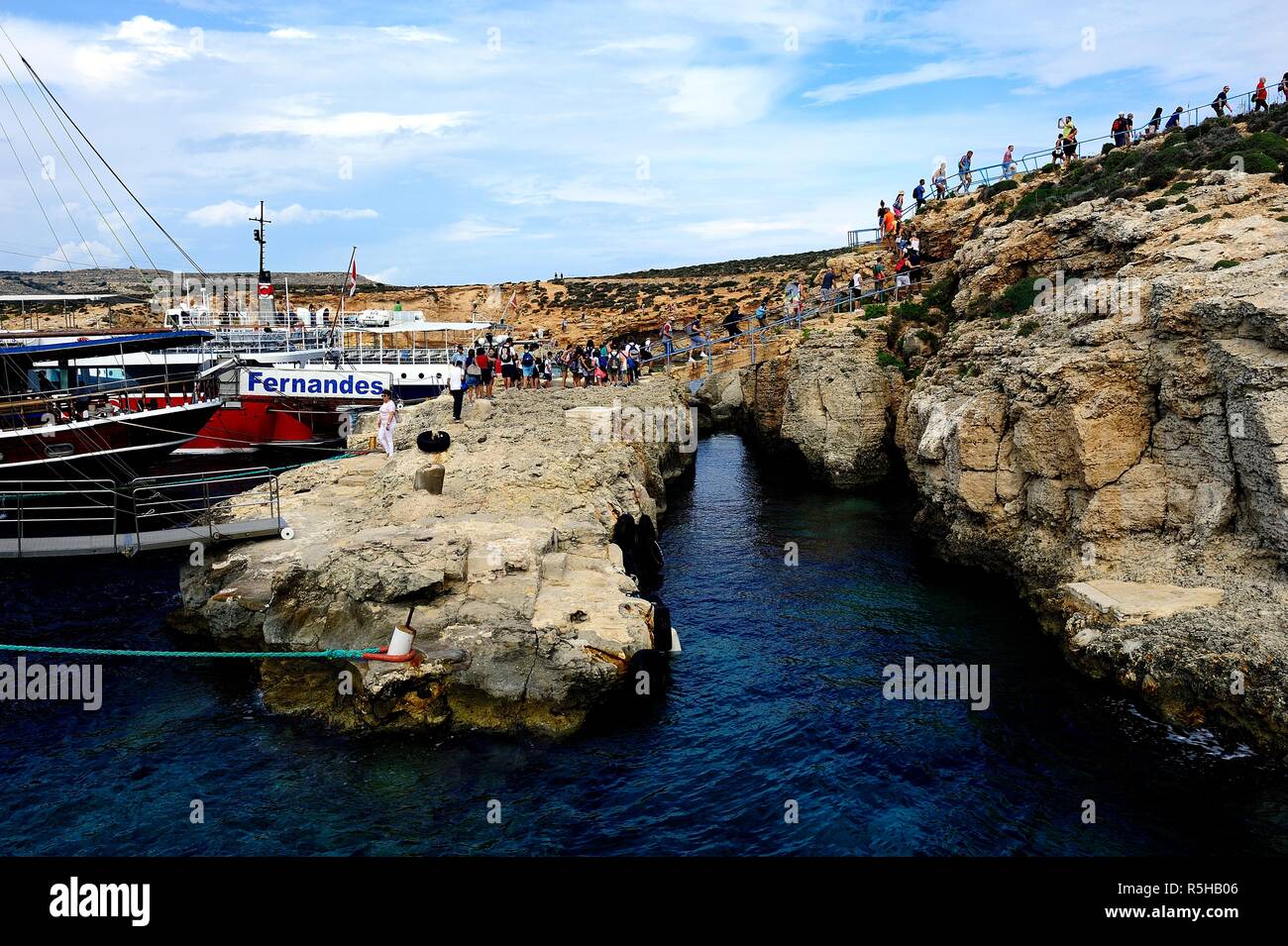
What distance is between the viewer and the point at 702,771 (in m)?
14.0

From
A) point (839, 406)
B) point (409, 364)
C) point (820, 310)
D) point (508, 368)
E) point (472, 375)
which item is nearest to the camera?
point (839, 406)

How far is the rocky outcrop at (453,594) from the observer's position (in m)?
14.6

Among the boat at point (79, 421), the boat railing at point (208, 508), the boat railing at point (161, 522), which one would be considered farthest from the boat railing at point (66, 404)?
the boat railing at point (161, 522)

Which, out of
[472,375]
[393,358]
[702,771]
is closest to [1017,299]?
[702,771]

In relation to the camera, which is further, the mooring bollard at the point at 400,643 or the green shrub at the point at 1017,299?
the green shrub at the point at 1017,299

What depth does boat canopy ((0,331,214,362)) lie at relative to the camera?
29.6 metres

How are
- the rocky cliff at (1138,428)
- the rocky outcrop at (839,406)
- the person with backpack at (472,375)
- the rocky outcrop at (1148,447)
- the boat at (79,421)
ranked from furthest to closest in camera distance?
the rocky outcrop at (839,406)
the person with backpack at (472,375)
the boat at (79,421)
the rocky cliff at (1138,428)
the rocky outcrop at (1148,447)

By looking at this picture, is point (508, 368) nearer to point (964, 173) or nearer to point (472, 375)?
point (472, 375)

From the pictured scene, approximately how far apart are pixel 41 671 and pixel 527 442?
12267mm

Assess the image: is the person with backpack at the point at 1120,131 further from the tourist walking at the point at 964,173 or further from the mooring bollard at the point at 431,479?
the mooring bollard at the point at 431,479

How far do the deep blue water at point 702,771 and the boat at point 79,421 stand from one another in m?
12.4

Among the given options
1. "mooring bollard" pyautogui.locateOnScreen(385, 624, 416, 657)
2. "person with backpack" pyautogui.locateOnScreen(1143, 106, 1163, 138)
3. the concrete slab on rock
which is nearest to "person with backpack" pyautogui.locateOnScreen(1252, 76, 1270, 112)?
"person with backpack" pyautogui.locateOnScreen(1143, 106, 1163, 138)

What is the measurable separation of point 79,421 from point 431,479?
18286mm
